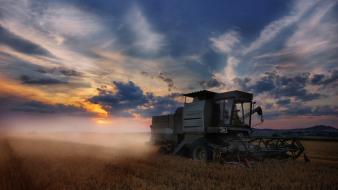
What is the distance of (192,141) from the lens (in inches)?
716

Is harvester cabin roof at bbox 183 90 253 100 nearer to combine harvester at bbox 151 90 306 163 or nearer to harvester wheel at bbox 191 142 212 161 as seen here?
combine harvester at bbox 151 90 306 163

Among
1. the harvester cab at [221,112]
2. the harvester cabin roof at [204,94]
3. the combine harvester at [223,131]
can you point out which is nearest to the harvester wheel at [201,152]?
the combine harvester at [223,131]

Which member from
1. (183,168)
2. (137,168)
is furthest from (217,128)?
(137,168)

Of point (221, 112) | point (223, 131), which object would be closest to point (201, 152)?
point (223, 131)

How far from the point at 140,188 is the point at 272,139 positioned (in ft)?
41.5

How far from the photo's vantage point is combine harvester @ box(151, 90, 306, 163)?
1595 centimetres

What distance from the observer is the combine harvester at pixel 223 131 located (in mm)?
15953

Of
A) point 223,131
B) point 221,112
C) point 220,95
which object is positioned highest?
point 220,95

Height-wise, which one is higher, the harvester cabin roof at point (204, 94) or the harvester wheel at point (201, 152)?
the harvester cabin roof at point (204, 94)

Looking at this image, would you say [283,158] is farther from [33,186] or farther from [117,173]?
[33,186]

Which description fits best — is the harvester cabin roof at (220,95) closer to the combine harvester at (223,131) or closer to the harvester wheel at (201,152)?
the combine harvester at (223,131)

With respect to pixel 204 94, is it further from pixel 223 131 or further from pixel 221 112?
pixel 223 131

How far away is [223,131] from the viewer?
1645cm

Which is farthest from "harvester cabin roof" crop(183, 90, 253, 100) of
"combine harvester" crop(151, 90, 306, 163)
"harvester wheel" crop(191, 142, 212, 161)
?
"harvester wheel" crop(191, 142, 212, 161)
